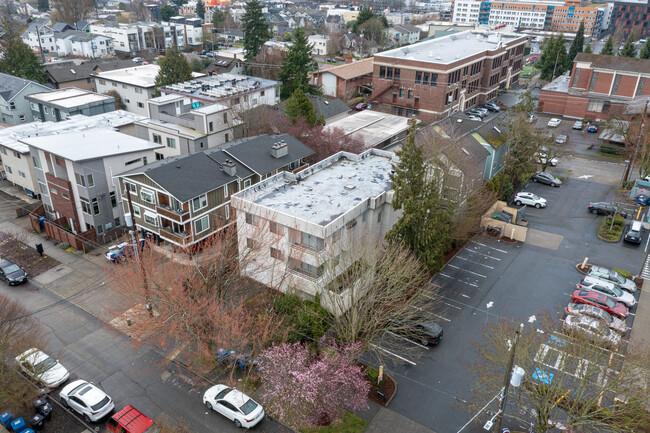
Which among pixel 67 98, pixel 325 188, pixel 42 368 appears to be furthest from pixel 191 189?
pixel 67 98

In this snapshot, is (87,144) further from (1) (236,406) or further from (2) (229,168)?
(1) (236,406)

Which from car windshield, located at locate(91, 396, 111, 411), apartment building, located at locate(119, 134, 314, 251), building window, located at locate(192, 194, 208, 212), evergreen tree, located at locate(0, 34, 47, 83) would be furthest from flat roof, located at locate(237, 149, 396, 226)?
evergreen tree, located at locate(0, 34, 47, 83)

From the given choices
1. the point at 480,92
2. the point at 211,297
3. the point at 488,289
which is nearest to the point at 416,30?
the point at 480,92

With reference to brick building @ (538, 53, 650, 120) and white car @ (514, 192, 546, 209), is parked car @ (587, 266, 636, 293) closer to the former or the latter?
white car @ (514, 192, 546, 209)

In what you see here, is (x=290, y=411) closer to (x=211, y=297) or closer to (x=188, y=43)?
(x=211, y=297)

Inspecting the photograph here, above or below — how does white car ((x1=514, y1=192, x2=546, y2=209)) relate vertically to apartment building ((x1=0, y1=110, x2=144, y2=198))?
below

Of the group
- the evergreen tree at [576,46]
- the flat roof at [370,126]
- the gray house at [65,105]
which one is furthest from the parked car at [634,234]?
the evergreen tree at [576,46]

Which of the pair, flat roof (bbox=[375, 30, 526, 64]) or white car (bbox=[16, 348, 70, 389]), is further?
flat roof (bbox=[375, 30, 526, 64])
